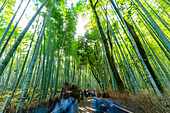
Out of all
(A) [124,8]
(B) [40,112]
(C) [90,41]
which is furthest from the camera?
(C) [90,41]

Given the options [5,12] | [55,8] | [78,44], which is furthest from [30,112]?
[78,44]

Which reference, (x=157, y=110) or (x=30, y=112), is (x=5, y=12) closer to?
(x=30, y=112)

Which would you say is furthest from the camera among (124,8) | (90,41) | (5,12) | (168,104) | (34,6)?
(90,41)

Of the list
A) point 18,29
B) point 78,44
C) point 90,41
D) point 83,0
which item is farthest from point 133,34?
point 18,29

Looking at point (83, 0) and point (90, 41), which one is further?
point (90, 41)

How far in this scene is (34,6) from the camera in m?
3.94

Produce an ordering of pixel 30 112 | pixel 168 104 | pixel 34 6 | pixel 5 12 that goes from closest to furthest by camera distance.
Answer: pixel 168 104 → pixel 30 112 → pixel 34 6 → pixel 5 12

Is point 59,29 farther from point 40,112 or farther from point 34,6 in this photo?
point 40,112

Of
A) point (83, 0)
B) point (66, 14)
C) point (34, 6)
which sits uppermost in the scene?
point (83, 0)

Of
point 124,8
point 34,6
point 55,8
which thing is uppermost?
point 55,8

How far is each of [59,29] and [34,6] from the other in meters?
1.99

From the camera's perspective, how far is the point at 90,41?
962cm

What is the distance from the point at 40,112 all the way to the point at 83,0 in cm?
702

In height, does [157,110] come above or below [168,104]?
below
